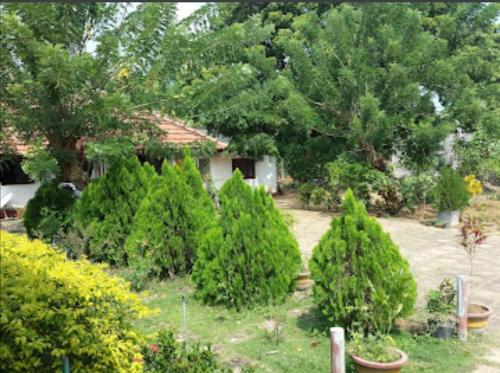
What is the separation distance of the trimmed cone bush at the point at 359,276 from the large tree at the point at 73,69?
3.24m

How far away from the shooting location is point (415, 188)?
13.7 m

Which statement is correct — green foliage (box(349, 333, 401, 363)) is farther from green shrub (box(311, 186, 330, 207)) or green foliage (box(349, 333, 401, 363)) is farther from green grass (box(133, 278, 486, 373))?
green shrub (box(311, 186, 330, 207))

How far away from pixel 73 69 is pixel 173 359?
3.87 metres

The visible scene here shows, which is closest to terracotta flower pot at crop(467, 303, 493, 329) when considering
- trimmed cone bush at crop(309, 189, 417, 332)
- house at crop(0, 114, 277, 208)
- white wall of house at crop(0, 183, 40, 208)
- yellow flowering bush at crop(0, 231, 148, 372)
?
trimmed cone bush at crop(309, 189, 417, 332)

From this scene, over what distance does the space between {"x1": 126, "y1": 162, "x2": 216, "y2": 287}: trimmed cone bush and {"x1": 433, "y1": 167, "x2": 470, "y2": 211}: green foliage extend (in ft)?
24.4

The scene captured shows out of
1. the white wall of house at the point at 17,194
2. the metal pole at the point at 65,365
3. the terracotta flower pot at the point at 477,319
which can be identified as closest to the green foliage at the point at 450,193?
the terracotta flower pot at the point at 477,319

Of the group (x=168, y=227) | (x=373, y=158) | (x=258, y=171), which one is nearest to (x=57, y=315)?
(x=168, y=227)

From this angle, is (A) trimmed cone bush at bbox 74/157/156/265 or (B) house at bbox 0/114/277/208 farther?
(B) house at bbox 0/114/277/208

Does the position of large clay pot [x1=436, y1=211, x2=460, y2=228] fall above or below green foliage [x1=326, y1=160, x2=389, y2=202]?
below

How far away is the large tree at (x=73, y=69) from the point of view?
5.84 metres

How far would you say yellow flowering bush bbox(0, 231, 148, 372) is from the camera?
96.3 inches

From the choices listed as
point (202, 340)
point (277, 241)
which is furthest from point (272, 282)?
point (202, 340)

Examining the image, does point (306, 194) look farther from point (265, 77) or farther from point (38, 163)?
point (38, 163)

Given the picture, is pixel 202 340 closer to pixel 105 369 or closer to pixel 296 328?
pixel 296 328
